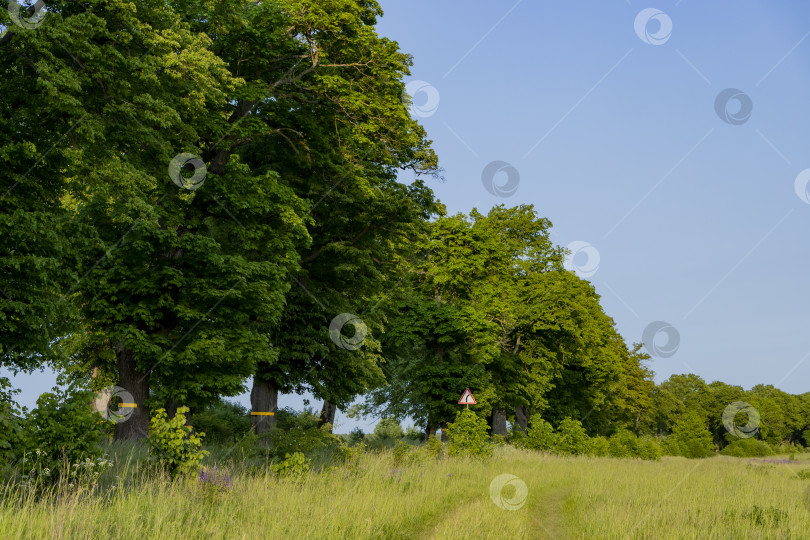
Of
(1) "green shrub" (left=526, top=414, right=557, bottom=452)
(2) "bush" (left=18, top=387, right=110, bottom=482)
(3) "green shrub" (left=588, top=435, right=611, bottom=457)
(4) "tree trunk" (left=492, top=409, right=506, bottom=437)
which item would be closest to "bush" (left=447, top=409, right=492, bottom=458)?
(1) "green shrub" (left=526, top=414, right=557, bottom=452)

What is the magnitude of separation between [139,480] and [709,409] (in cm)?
11069

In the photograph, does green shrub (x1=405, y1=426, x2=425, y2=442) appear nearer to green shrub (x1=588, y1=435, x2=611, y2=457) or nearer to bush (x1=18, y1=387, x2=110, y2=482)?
green shrub (x1=588, y1=435, x2=611, y2=457)

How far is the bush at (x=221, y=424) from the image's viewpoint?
25609mm

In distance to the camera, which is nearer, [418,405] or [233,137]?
[233,137]

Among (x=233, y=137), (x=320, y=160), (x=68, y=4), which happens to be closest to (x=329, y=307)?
(x=320, y=160)

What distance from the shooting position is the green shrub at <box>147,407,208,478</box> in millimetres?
9781

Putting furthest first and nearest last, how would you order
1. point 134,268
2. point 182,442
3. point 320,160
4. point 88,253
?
point 320,160
point 134,268
point 88,253
point 182,442

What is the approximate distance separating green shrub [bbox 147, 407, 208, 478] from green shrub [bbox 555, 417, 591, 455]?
2503 cm

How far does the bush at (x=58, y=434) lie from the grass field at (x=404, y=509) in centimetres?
56

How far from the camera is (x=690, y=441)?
2063 inches

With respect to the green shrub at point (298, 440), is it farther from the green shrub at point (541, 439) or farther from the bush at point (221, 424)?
the green shrub at point (541, 439)

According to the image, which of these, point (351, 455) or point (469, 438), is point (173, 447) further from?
point (469, 438)

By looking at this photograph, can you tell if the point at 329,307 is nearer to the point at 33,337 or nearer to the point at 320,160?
the point at 320,160

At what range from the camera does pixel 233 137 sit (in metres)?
19.9
